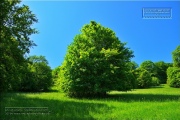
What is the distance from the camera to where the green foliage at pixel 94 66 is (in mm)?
32438

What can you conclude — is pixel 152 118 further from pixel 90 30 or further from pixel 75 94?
pixel 90 30

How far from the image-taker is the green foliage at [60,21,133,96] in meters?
32.4

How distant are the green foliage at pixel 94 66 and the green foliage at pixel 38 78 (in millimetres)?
23276

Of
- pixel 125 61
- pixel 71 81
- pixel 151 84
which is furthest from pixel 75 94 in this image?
pixel 151 84

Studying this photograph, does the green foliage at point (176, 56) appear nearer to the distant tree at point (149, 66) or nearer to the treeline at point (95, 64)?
the distant tree at point (149, 66)

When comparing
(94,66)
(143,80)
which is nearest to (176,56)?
(143,80)

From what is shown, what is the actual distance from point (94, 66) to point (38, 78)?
31.1 metres

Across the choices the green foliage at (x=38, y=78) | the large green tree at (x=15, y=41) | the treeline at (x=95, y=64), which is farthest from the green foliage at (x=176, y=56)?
the large green tree at (x=15, y=41)

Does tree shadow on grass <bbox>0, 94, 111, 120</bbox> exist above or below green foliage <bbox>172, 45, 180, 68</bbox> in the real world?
below

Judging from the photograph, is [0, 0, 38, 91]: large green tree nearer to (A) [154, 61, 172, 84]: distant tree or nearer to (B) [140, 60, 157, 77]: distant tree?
(B) [140, 60, 157, 77]: distant tree

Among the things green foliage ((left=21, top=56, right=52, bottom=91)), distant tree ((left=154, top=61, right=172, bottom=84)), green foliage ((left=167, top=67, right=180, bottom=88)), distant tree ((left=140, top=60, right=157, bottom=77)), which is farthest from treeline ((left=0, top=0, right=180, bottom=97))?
distant tree ((left=154, top=61, right=172, bottom=84))

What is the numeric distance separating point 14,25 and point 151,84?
69061mm

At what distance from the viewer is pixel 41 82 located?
61.6 meters

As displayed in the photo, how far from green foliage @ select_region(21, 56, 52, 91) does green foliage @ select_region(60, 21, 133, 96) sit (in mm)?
23276
